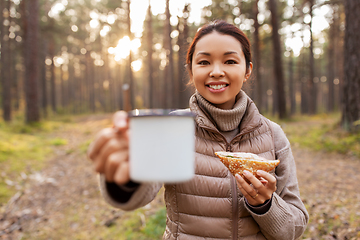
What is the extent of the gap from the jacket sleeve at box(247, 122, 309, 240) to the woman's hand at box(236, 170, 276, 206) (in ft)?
0.34

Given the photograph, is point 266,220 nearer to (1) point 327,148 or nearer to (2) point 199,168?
(2) point 199,168

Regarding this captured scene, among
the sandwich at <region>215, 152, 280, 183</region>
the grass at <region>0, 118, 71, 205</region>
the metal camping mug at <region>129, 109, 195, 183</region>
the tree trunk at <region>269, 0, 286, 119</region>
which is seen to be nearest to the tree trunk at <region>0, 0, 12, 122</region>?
the grass at <region>0, 118, 71, 205</region>

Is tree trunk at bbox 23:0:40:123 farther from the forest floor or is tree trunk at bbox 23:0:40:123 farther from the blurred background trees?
the forest floor

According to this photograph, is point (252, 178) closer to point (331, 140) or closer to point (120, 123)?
point (120, 123)

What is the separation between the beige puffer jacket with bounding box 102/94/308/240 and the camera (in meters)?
1.45

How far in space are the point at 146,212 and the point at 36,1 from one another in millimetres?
10435

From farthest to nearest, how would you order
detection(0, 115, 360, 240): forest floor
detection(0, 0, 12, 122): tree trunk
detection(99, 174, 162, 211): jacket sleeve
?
1. detection(0, 0, 12, 122): tree trunk
2. detection(0, 115, 360, 240): forest floor
3. detection(99, 174, 162, 211): jacket sleeve

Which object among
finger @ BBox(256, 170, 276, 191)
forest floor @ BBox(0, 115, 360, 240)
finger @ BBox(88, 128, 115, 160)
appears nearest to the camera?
finger @ BBox(88, 128, 115, 160)

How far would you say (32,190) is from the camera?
194 inches

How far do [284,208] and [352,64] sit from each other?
6.73m

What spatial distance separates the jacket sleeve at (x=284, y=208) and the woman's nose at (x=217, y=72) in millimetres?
582

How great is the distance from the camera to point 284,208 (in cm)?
142

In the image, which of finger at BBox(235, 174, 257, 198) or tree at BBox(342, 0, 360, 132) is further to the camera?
tree at BBox(342, 0, 360, 132)

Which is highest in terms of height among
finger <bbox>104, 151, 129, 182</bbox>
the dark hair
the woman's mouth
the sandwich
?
the dark hair
